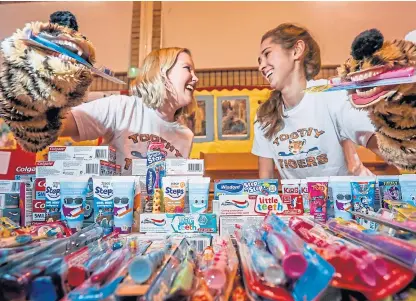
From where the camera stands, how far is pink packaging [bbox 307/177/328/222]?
1.11 meters

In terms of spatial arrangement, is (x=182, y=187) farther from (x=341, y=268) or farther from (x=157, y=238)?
(x=341, y=268)

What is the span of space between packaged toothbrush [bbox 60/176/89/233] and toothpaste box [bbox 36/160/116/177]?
126 millimetres

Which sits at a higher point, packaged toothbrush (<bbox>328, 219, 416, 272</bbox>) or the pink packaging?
the pink packaging

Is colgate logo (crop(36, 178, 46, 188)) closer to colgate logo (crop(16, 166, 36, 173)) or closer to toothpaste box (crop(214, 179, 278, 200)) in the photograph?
colgate logo (crop(16, 166, 36, 173))

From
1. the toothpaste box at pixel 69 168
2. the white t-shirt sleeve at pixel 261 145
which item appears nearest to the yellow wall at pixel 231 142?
the white t-shirt sleeve at pixel 261 145

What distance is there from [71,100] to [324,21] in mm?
2274

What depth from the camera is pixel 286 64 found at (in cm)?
190

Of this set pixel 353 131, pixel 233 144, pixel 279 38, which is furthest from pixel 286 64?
pixel 233 144

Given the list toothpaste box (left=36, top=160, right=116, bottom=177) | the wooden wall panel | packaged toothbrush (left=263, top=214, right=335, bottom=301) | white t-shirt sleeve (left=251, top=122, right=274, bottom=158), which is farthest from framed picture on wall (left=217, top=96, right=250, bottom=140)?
packaged toothbrush (left=263, top=214, right=335, bottom=301)

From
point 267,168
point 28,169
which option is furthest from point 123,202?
point 267,168

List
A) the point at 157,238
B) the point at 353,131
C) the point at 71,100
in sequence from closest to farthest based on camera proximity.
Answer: the point at 157,238, the point at 71,100, the point at 353,131

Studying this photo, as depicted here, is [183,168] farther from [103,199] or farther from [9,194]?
[9,194]

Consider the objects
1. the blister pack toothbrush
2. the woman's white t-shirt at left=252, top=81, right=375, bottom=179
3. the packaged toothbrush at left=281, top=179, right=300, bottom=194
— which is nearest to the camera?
the blister pack toothbrush

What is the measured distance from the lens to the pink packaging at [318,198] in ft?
3.63
